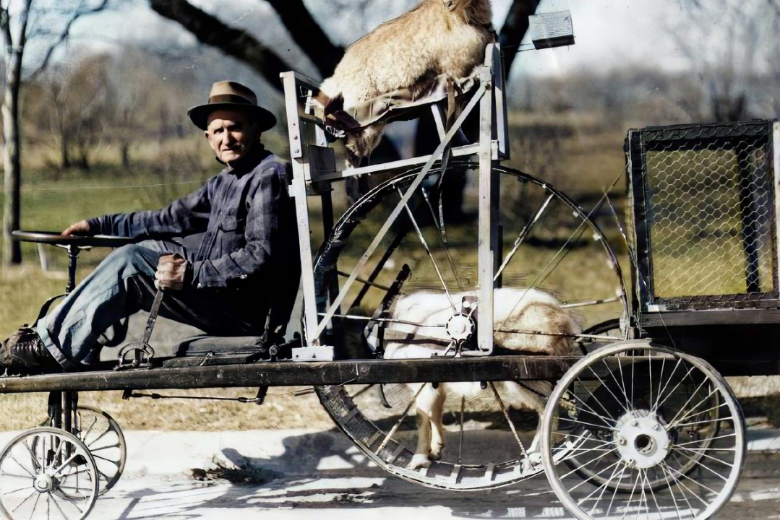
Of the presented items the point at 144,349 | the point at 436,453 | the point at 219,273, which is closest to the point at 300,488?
the point at 436,453

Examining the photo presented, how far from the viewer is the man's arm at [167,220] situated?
5.40 meters

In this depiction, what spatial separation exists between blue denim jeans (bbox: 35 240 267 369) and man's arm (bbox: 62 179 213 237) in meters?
0.60

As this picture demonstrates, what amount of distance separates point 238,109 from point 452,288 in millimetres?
1644

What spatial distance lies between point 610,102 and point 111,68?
310 centimetres

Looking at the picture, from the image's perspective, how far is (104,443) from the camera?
6.51 metres

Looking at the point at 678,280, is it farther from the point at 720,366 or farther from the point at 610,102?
the point at 610,102

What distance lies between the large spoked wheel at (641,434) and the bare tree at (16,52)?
371 centimetres

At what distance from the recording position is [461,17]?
16.7 feet

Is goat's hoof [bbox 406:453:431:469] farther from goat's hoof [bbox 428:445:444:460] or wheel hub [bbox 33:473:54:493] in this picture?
wheel hub [bbox 33:473:54:493]

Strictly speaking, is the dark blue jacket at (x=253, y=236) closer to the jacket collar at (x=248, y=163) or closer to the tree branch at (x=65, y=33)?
the jacket collar at (x=248, y=163)

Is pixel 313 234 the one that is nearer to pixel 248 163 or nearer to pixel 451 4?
pixel 248 163

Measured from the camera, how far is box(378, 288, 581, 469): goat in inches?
196

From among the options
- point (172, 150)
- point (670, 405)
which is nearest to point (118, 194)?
point (172, 150)

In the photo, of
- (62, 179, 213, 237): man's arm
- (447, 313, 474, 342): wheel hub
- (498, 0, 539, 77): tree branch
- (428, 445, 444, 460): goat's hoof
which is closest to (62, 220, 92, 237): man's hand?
(62, 179, 213, 237): man's arm
